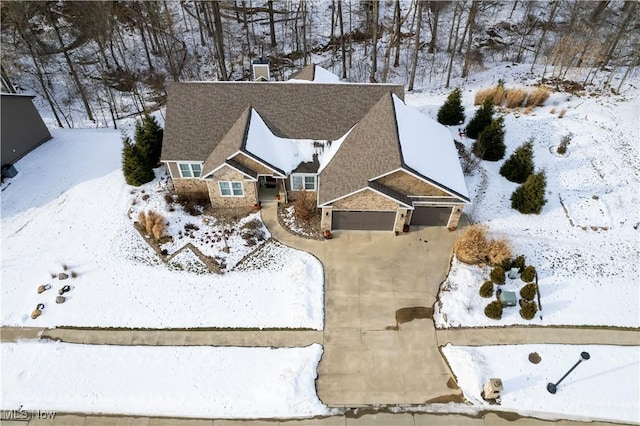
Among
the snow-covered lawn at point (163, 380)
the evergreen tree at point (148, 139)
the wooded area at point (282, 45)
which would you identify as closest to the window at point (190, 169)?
the evergreen tree at point (148, 139)

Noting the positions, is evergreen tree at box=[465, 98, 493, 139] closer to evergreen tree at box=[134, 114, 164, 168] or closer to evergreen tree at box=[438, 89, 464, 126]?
evergreen tree at box=[438, 89, 464, 126]

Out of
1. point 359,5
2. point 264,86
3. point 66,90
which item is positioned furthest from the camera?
point 359,5

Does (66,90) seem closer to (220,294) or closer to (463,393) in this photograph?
(220,294)

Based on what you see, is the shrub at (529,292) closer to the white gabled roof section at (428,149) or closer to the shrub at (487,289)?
the shrub at (487,289)

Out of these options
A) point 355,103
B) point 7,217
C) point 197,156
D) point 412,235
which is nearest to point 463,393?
→ point 412,235

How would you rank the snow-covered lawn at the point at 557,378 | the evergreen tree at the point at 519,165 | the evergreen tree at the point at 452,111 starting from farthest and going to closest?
the evergreen tree at the point at 452,111 → the evergreen tree at the point at 519,165 → the snow-covered lawn at the point at 557,378

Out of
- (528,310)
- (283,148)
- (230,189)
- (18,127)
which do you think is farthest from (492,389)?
(18,127)
